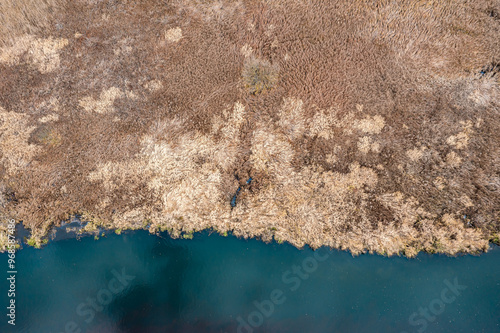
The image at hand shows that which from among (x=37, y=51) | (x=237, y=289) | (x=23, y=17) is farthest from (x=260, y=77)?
(x=23, y=17)

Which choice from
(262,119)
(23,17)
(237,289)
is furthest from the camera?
(23,17)

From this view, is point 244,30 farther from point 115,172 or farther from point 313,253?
point 313,253

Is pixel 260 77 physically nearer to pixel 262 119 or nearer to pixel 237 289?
pixel 262 119

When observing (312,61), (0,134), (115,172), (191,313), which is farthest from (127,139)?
(312,61)

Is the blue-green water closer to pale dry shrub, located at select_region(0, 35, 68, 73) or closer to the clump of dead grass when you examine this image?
the clump of dead grass

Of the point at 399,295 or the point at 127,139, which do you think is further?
the point at 127,139

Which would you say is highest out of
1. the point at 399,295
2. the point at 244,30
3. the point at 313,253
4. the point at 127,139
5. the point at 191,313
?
the point at 244,30

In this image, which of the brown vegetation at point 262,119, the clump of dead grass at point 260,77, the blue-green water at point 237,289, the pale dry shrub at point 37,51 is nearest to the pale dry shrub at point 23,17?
the brown vegetation at point 262,119
